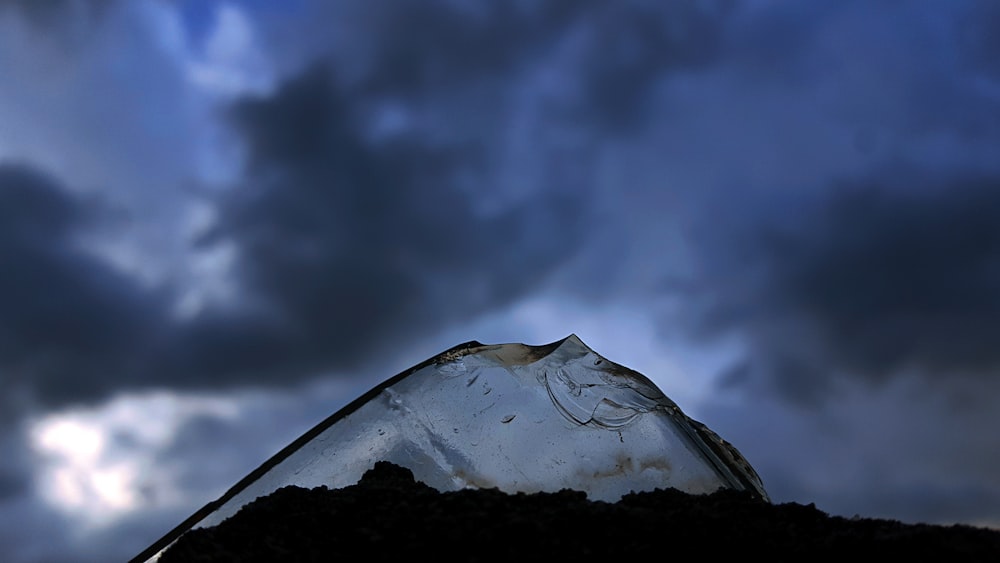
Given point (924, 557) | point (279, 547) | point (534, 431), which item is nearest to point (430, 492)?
point (279, 547)

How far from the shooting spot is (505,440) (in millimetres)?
4098

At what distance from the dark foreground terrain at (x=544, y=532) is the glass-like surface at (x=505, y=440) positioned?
58cm

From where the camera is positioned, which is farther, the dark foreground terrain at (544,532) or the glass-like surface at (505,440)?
the glass-like surface at (505,440)

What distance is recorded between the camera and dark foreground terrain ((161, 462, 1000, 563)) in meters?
2.72

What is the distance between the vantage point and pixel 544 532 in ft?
9.10

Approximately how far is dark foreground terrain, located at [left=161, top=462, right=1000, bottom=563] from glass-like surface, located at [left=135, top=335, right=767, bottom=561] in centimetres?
58

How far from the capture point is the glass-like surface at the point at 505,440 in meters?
4.01

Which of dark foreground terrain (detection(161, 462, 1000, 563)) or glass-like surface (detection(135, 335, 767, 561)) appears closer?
dark foreground terrain (detection(161, 462, 1000, 563))

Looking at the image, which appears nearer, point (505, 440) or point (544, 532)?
point (544, 532)

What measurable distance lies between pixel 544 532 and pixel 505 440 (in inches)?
52.4

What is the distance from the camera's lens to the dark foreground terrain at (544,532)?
2.72 meters

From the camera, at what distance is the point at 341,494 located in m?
3.46

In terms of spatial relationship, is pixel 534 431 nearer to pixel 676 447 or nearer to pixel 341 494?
pixel 676 447

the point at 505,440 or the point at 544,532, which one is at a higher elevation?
the point at 505,440
